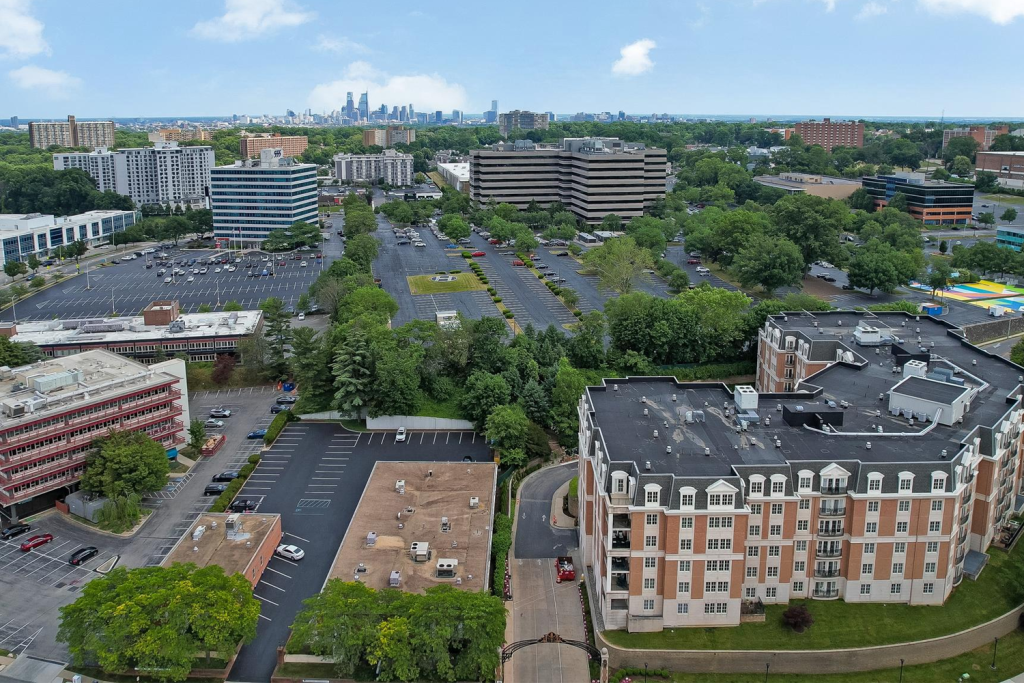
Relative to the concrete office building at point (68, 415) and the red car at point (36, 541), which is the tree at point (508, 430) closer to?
the concrete office building at point (68, 415)

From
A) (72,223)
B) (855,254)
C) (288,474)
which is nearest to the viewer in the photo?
(288,474)

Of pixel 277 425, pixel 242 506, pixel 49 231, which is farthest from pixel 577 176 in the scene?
pixel 242 506

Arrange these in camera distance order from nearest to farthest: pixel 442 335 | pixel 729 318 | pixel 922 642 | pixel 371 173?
1. pixel 922 642
2. pixel 442 335
3. pixel 729 318
4. pixel 371 173

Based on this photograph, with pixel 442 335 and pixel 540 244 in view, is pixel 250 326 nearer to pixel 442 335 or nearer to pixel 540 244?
pixel 442 335

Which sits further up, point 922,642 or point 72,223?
point 72,223

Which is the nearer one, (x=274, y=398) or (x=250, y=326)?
(x=274, y=398)

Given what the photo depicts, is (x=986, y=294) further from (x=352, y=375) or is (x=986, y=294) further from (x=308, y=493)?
(x=308, y=493)

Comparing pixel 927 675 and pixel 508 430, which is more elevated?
pixel 508 430

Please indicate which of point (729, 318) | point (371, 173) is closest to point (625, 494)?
point (729, 318)
